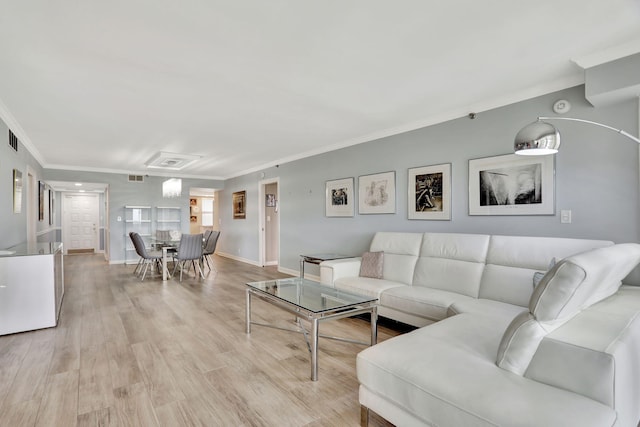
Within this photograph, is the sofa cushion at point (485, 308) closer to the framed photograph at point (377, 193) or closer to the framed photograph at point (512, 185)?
the framed photograph at point (512, 185)

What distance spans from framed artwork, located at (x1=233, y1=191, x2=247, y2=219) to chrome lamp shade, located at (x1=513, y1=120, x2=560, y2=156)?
676 centimetres

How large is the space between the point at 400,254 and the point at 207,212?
9482mm

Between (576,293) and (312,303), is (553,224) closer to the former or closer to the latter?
(576,293)

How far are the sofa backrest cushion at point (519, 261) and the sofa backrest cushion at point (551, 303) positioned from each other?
1.19m

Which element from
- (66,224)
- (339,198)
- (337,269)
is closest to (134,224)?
(66,224)

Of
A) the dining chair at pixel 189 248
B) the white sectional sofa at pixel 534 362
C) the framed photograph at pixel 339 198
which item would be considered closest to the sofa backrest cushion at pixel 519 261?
the white sectional sofa at pixel 534 362

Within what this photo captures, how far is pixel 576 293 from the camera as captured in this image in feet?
4.60

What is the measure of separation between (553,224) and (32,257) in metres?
5.00

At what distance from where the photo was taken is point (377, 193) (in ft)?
15.0

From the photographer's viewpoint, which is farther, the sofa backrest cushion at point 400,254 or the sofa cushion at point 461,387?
the sofa backrest cushion at point 400,254

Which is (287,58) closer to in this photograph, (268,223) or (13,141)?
(13,141)

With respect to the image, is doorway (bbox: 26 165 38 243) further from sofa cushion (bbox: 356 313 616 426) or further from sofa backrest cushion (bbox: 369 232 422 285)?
sofa cushion (bbox: 356 313 616 426)

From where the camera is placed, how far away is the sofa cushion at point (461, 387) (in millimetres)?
1177

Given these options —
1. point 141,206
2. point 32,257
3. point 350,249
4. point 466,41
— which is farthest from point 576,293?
point 141,206
